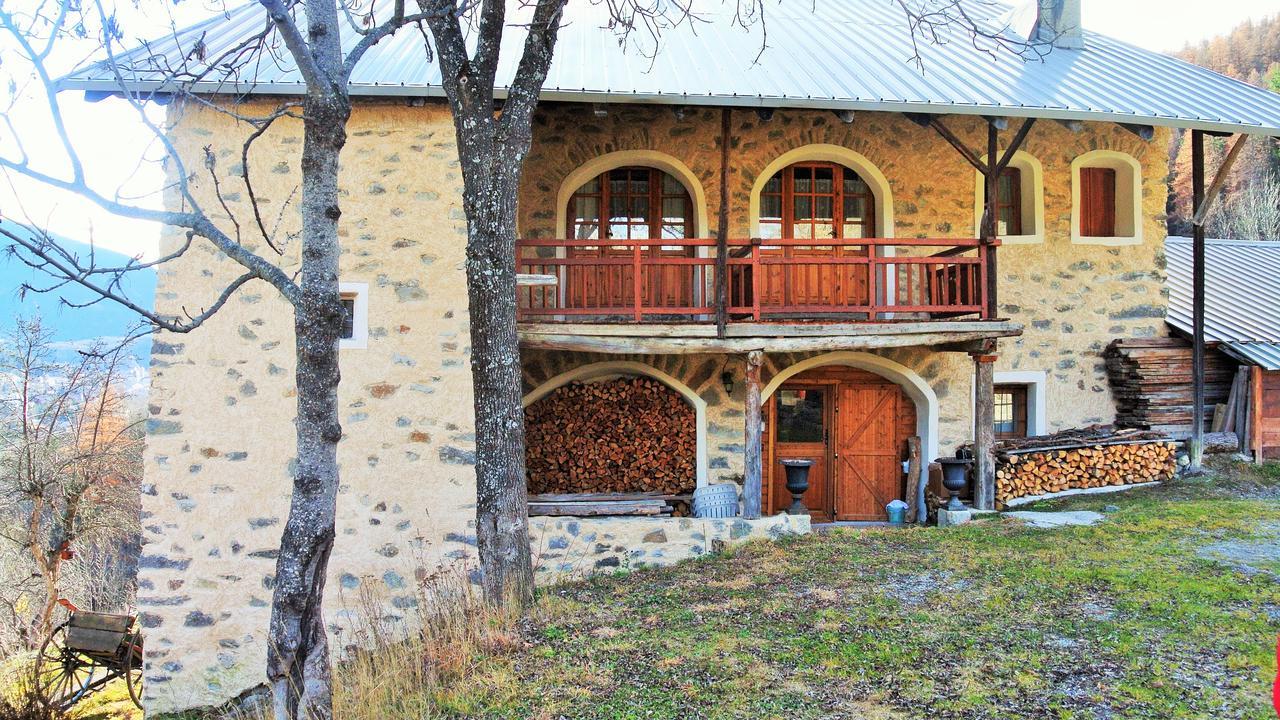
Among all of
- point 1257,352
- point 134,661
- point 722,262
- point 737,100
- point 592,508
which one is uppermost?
point 737,100

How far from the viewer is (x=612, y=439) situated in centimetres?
1049

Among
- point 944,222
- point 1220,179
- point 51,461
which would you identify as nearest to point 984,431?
point 944,222

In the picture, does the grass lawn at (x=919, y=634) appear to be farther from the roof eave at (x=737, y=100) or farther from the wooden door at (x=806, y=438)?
the roof eave at (x=737, y=100)

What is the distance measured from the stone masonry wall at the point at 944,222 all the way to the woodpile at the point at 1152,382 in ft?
0.56

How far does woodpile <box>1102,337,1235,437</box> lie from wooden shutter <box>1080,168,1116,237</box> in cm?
157

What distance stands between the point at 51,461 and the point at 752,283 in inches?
449

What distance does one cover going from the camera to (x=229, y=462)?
26.9 ft

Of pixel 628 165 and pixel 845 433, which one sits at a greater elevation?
pixel 628 165

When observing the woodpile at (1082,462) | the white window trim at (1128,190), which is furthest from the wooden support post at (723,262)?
the white window trim at (1128,190)

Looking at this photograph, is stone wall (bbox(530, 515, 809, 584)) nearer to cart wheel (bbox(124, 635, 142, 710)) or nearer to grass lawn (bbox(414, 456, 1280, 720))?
grass lawn (bbox(414, 456, 1280, 720))

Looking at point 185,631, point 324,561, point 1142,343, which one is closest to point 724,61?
point 1142,343

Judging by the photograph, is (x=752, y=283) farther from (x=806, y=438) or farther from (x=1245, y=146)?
(x=1245, y=146)

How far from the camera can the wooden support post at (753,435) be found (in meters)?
9.16

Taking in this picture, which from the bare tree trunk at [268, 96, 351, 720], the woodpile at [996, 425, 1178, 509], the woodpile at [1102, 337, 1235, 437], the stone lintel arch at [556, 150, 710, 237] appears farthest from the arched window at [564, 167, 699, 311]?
the bare tree trunk at [268, 96, 351, 720]
